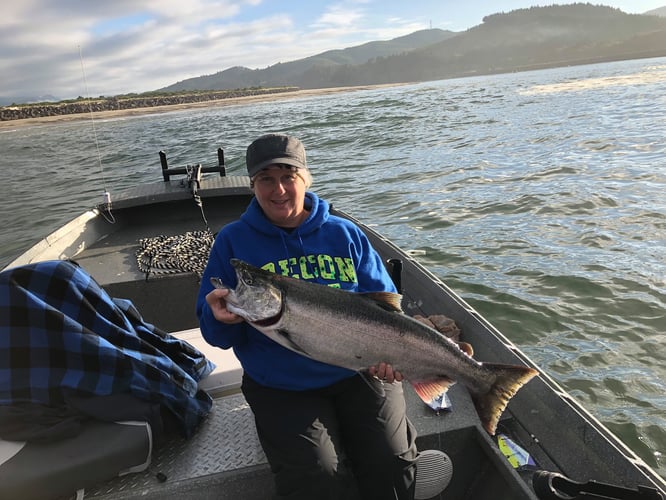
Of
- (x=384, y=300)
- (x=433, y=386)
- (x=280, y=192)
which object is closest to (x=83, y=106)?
(x=280, y=192)

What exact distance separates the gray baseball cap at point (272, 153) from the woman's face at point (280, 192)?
0.07m

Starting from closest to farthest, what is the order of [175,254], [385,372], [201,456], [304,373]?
[385,372], [304,373], [201,456], [175,254]

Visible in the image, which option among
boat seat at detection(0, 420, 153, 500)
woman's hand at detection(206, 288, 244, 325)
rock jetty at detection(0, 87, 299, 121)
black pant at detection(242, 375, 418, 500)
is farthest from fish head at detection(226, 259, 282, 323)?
rock jetty at detection(0, 87, 299, 121)

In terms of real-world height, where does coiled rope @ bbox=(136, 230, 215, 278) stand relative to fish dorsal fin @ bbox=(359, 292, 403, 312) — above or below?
below

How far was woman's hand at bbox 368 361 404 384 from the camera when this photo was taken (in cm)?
292

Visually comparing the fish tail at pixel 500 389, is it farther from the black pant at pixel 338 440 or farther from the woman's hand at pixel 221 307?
the woman's hand at pixel 221 307

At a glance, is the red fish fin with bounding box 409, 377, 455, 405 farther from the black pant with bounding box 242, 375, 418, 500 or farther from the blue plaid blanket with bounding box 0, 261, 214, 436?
the blue plaid blanket with bounding box 0, 261, 214, 436

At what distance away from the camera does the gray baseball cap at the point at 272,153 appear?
10.2ft

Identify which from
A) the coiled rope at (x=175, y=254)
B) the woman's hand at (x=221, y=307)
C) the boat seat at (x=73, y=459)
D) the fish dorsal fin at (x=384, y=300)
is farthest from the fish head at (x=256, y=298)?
the coiled rope at (x=175, y=254)

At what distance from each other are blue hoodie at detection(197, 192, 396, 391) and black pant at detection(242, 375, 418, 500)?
13cm

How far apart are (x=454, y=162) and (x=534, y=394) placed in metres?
16.6

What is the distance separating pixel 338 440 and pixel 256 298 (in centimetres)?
113

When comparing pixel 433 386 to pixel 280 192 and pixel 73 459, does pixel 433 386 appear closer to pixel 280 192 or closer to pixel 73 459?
pixel 280 192

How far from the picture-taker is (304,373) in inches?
123
